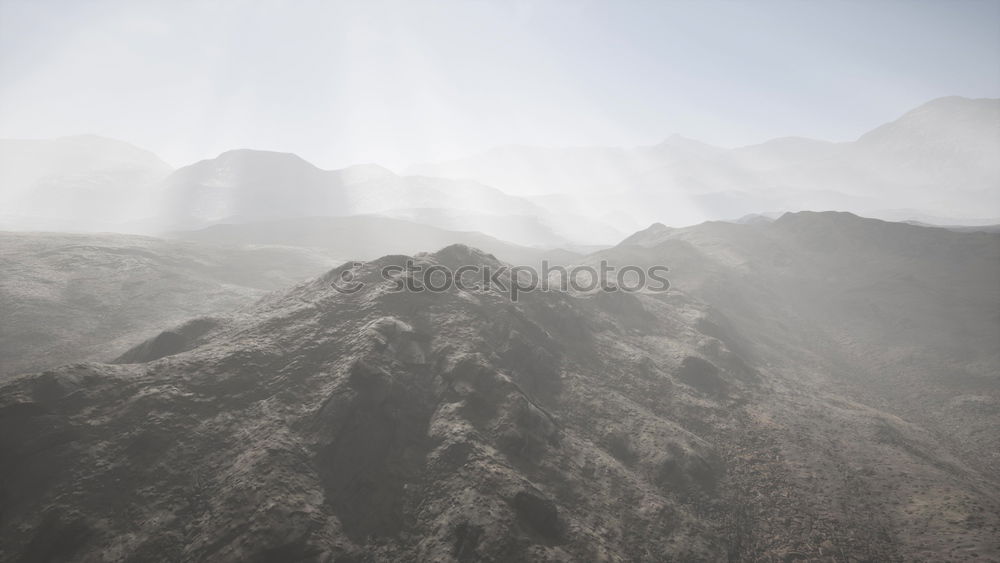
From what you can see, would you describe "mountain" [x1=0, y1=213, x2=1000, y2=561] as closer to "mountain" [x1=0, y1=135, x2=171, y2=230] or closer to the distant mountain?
the distant mountain

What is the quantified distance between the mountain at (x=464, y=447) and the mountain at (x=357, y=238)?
54102 millimetres

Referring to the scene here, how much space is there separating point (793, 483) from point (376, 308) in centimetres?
1898

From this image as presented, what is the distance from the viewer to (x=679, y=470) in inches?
566

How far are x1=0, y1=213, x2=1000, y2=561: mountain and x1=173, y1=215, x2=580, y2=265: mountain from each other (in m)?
54.1

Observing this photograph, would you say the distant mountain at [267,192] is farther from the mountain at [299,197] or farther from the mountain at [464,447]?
the mountain at [464,447]

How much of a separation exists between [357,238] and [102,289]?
5048 centimetres

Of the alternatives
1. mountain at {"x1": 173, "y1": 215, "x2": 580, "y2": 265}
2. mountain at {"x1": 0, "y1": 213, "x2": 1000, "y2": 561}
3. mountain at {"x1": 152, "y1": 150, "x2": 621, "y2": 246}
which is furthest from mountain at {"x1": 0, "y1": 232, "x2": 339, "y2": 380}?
mountain at {"x1": 152, "y1": 150, "x2": 621, "y2": 246}

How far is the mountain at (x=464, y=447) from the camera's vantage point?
9.33 metres

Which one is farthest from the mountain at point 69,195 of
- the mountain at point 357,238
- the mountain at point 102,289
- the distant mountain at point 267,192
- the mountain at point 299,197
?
the mountain at point 102,289

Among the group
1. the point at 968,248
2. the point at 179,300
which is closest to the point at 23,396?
the point at 179,300

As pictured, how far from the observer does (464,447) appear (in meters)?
12.1

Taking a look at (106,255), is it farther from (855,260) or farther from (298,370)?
(855,260)

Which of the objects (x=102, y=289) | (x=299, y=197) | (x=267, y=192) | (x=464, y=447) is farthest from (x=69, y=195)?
(x=464, y=447)

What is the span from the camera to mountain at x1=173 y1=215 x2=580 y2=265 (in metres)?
77.1
